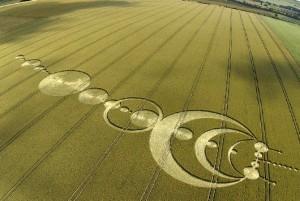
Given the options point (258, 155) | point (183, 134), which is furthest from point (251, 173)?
point (183, 134)

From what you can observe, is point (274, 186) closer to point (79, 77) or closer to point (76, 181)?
point (76, 181)

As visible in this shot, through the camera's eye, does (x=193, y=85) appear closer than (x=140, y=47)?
Yes

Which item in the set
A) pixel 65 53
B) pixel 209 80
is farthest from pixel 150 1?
pixel 209 80

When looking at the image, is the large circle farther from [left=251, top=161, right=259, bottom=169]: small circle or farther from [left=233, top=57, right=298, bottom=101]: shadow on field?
[left=233, top=57, right=298, bottom=101]: shadow on field

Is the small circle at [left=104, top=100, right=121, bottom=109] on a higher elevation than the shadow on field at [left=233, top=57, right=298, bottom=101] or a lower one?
lower

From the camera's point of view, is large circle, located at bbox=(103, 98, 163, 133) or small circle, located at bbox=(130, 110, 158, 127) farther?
small circle, located at bbox=(130, 110, 158, 127)

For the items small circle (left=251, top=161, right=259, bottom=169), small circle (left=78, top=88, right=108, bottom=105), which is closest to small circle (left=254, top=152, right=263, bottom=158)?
small circle (left=251, top=161, right=259, bottom=169)
